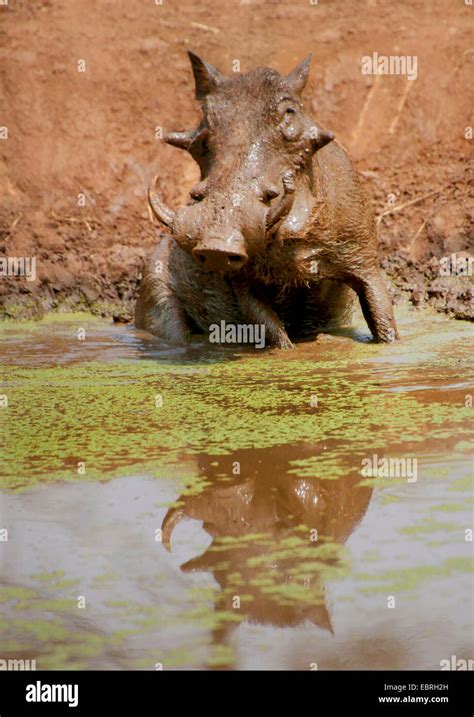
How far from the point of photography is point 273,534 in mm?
3330

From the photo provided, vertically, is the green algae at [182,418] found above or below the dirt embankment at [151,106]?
below

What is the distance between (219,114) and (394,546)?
3537mm

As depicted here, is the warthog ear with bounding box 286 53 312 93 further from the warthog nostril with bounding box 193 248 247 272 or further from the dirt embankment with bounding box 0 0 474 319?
the dirt embankment with bounding box 0 0 474 319

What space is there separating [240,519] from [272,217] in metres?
2.64

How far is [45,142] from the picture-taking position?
9844mm

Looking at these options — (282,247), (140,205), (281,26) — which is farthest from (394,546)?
(281,26)

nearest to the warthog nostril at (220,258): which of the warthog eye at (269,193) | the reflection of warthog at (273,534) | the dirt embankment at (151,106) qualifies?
the warthog eye at (269,193)

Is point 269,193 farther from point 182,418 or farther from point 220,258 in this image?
point 182,418

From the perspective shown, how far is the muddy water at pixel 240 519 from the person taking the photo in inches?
105

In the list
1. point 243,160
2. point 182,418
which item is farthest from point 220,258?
point 182,418

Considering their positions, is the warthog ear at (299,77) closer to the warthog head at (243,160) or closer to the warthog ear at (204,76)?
the warthog head at (243,160)

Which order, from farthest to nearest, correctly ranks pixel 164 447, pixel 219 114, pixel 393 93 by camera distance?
1. pixel 393 93
2. pixel 219 114
3. pixel 164 447
